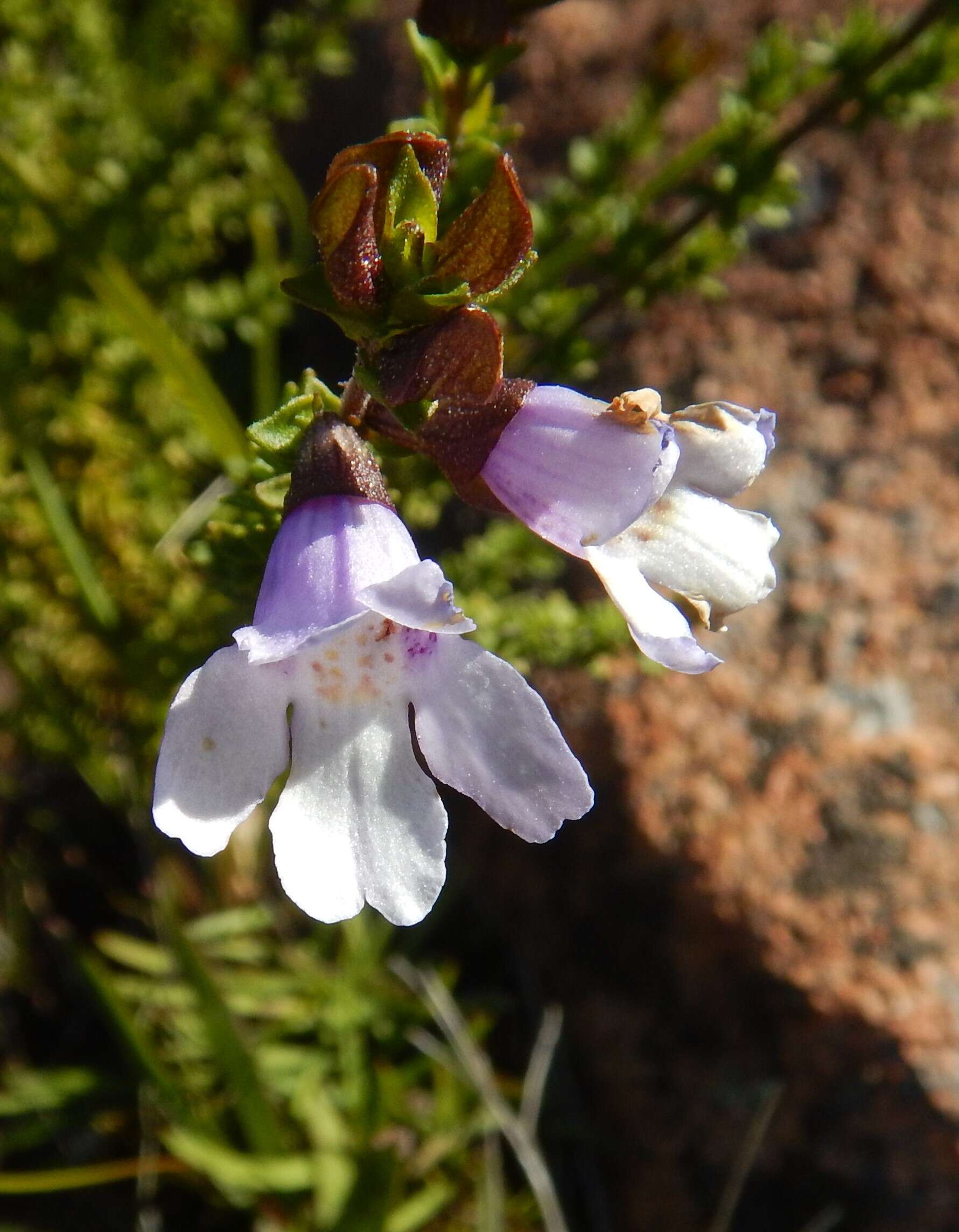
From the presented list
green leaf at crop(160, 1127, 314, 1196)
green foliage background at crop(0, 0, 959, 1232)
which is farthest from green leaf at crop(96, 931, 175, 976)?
green leaf at crop(160, 1127, 314, 1196)

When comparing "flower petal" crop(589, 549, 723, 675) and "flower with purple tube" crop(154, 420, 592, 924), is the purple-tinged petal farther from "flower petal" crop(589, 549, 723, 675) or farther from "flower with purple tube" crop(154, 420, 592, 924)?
"flower petal" crop(589, 549, 723, 675)

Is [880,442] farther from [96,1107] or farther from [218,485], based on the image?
[96,1107]

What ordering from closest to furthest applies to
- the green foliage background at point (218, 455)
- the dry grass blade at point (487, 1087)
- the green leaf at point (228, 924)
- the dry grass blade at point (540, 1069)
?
the green foliage background at point (218, 455)
the dry grass blade at point (487, 1087)
the dry grass blade at point (540, 1069)
the green leaf at point (228, 924)

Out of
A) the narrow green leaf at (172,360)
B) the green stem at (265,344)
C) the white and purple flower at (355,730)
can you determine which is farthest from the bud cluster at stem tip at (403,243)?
the green stem at (265,344)

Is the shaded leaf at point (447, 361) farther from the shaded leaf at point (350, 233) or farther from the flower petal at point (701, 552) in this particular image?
the flower petal at point (701, 552)

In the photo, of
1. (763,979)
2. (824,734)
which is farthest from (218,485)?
(763,979)
